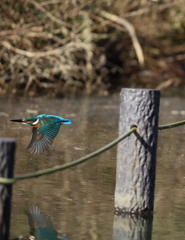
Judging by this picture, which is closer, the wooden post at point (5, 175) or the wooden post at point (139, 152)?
the wooden post at point (5, 175)

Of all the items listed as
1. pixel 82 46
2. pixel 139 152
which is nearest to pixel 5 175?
pixel 139 152

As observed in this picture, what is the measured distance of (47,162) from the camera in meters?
5.00

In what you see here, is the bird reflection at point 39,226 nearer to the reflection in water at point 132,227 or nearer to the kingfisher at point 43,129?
the reflection in water at point 132,227

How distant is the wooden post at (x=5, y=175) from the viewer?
2.82m

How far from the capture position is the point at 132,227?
11.2ft

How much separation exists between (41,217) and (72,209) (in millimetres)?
265

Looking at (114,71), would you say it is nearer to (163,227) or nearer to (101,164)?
(101,164)

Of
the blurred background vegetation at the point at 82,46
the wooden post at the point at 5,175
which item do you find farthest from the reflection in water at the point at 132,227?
the blurred background vegetation at the point at 82,46

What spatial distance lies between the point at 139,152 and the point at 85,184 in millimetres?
794

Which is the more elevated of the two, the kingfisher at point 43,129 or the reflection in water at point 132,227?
the kingfisher at point 43,129

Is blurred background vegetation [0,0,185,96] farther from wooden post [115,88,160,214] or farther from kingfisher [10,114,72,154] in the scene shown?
wooden post [115,88,160,214]

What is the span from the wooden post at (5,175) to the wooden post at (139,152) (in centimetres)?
97

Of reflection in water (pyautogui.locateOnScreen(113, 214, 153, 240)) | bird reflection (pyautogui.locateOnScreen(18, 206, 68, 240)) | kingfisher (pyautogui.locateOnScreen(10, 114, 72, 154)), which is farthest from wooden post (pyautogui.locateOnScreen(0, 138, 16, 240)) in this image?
kingfisher (pyautogui.locateOnScreen(10, 114, 72, 154))

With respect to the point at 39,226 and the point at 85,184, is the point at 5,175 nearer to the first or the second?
the point at 39,226
